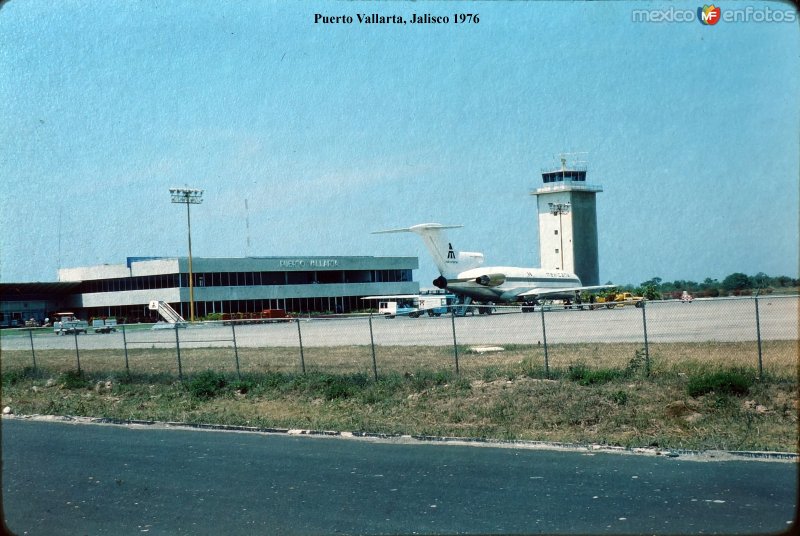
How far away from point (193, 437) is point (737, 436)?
10.0 meters

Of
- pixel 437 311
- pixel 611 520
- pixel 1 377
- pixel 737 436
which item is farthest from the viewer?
pixel 437 311

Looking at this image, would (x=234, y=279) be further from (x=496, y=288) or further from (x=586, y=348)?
(x=586, y=348)

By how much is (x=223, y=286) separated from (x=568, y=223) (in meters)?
37.5

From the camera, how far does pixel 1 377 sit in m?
25.2

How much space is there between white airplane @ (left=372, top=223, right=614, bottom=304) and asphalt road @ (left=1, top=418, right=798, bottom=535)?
46.4 meters

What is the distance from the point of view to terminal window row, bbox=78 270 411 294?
83562 mm

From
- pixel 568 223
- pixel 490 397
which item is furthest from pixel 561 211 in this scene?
pixel 490 397

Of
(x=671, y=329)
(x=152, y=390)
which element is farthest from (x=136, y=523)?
(x=671, y=329)

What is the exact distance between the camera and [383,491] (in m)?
9.94

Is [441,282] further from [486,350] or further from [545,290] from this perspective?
[486,350]

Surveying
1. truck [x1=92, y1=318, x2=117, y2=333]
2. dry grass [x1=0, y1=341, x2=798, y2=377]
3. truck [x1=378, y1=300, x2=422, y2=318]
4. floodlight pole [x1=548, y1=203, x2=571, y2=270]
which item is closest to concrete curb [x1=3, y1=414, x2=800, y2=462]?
dry grass [x1=0, y1=341, x2=798, y2=377]

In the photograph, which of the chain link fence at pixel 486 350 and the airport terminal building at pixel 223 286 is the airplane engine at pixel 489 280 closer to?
the chain link fence at pixel 486 350

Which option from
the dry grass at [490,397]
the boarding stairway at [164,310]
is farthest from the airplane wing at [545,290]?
the dry grass at [490,397]

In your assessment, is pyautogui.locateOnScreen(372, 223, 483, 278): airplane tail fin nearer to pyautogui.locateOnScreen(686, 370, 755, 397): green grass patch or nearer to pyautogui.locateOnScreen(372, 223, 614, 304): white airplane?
pyautogui.locateOnScreen(372, 223, 614, 304): white airplane
